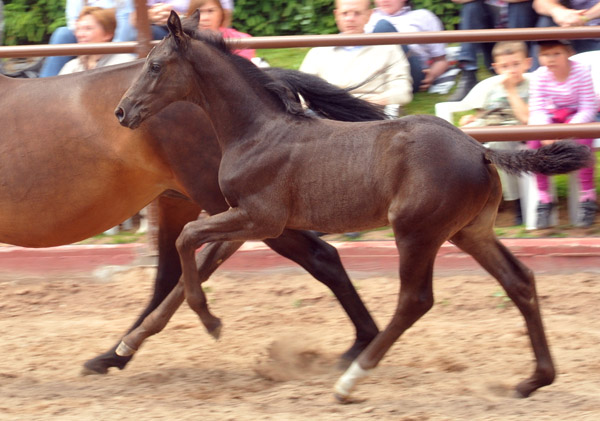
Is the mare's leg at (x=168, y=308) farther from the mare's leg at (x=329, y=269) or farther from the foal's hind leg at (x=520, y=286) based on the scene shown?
the foal's hind leg at (x=520, y=286)

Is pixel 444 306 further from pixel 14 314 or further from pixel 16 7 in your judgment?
pixel 16 7

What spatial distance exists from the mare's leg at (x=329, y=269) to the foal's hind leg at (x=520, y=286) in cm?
74

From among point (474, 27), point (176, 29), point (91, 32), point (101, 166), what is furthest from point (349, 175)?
point (474, 27)

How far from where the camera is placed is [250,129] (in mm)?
3980

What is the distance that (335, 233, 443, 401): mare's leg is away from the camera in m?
3.72

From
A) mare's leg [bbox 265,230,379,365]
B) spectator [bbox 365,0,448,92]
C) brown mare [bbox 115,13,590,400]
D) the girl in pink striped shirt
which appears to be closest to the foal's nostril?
brown mare [bbox 115,13,590,400]

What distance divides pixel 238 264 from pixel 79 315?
0.99 m

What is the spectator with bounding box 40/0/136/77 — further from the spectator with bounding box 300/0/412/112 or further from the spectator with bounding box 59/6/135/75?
the spectator with bounding box 300/0/412/112

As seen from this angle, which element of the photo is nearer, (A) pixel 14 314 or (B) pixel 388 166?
(B) pixel 388 166

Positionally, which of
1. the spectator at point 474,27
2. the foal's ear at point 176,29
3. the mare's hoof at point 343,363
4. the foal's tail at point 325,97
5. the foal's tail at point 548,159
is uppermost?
the foal's ear at point 176,29

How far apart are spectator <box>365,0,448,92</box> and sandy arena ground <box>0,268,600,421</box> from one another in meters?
1.41

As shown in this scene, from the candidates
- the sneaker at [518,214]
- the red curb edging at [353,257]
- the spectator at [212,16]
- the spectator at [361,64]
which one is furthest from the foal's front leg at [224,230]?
the sneaker at [518,214]

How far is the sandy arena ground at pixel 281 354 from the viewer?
3822 mm

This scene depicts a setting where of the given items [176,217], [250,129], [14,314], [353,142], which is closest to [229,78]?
[250,129]
